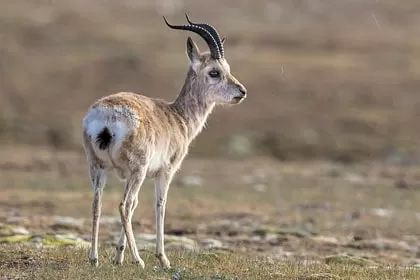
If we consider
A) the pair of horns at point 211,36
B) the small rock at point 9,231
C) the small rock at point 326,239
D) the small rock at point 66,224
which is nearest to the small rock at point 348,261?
the pair of horns at point 211,36

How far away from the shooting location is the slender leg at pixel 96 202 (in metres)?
13.9

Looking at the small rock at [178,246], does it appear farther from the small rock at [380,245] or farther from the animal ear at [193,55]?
the small rock at [380,245]

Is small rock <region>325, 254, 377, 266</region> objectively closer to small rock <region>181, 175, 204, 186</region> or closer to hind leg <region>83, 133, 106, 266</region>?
hind leg <region>83, 133, 106, 266</region>

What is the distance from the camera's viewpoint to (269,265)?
1541 cm

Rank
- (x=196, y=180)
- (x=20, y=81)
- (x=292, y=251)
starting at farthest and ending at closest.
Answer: (x=20, y=81)
(x=196, y=180)
(x=292, y=251)

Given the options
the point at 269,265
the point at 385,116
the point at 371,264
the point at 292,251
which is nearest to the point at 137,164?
the point at 269,265

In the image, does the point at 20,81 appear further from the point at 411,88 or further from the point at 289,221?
the point at 289,221

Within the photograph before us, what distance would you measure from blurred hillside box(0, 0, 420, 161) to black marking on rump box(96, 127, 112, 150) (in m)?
36.5

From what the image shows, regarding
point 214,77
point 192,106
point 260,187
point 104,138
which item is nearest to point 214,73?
point 214,77

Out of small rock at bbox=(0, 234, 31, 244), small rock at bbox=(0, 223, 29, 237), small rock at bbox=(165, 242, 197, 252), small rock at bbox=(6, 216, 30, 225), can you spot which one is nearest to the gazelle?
small rock at bbox=(165, 242, 197, 252)

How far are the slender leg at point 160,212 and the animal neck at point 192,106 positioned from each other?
1.33 m

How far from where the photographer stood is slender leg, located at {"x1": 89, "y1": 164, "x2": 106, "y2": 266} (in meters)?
13.9

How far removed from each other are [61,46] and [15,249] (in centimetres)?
5741

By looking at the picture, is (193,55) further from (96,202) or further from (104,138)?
(96,202)
